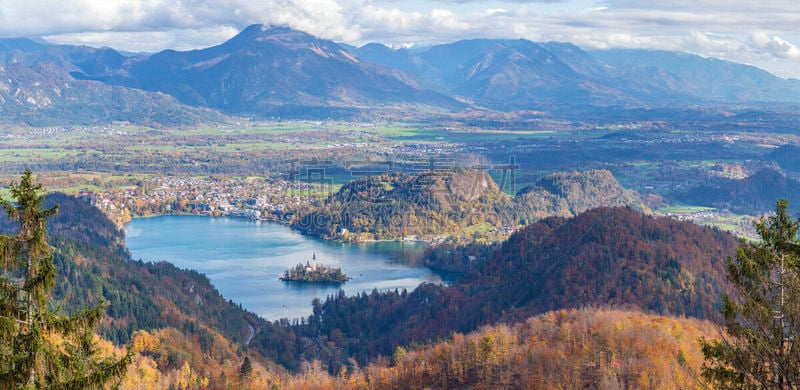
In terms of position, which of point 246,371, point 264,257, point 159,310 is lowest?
point 264,257

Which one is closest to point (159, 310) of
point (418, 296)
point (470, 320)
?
point (418, 296)

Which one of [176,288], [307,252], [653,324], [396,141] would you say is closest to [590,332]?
[653,324]

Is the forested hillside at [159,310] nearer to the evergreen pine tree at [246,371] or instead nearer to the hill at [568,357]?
the evergreen pine tree at [246,371]

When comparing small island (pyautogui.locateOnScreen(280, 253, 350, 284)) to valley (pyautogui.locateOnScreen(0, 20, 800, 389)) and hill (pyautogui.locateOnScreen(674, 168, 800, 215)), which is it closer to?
valley (pyautogui.locateOnScreen(0, 20, 800, 389))

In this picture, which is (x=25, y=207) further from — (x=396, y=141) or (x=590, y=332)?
(x=396, y=141)

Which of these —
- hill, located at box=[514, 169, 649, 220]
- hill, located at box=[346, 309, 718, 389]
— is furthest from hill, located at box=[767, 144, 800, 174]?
hill, located at box=[346, 309, 718, 389]

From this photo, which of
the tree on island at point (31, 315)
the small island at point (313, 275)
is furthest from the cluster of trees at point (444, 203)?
the tree on island at point (31, 315)

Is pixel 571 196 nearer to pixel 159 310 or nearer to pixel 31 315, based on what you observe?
pixel 159 310
